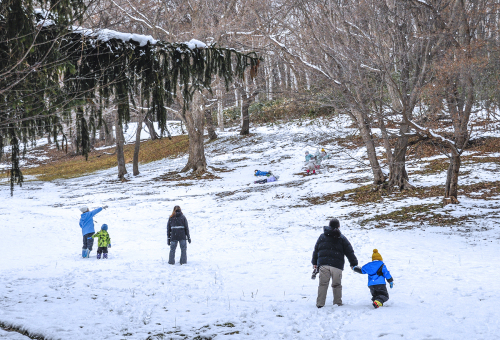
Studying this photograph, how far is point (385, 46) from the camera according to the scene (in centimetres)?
1469

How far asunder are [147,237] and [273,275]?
21.7 feet

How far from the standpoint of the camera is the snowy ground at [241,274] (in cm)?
583

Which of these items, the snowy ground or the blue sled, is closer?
the snowy ground

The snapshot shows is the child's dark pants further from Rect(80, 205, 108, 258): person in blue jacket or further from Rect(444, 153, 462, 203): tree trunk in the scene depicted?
Rect(444, 153, 462, 203): tree trunk

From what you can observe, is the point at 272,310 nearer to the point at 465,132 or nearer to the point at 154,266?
the point at 154,266

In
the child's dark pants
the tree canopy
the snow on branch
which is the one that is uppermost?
the tree canopy

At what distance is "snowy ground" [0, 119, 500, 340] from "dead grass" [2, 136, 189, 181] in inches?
719

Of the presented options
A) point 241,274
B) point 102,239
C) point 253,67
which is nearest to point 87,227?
point 102,239

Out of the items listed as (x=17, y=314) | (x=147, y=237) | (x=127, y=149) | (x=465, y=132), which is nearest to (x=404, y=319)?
(x=17, y=314)

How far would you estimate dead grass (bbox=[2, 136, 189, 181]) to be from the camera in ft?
127

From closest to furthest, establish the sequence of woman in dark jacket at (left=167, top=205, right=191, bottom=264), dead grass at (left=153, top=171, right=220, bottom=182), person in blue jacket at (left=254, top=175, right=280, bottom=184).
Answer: woman in dark jacket at (left=167, top=205, right=191, bottom=264) → person in blue jacket at (left=254, top=175, right=280, bottom=184) → dead grass at (left=153, top=171, right=220, bottom=182)

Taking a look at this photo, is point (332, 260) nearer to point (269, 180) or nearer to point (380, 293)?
point (380, 293)

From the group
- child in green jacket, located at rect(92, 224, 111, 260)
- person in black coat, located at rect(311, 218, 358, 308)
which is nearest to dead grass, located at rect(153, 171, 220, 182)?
child in green jacket, located at rect(92, 224, 111, 260)

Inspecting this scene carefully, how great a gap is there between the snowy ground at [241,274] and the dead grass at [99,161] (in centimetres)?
1826
